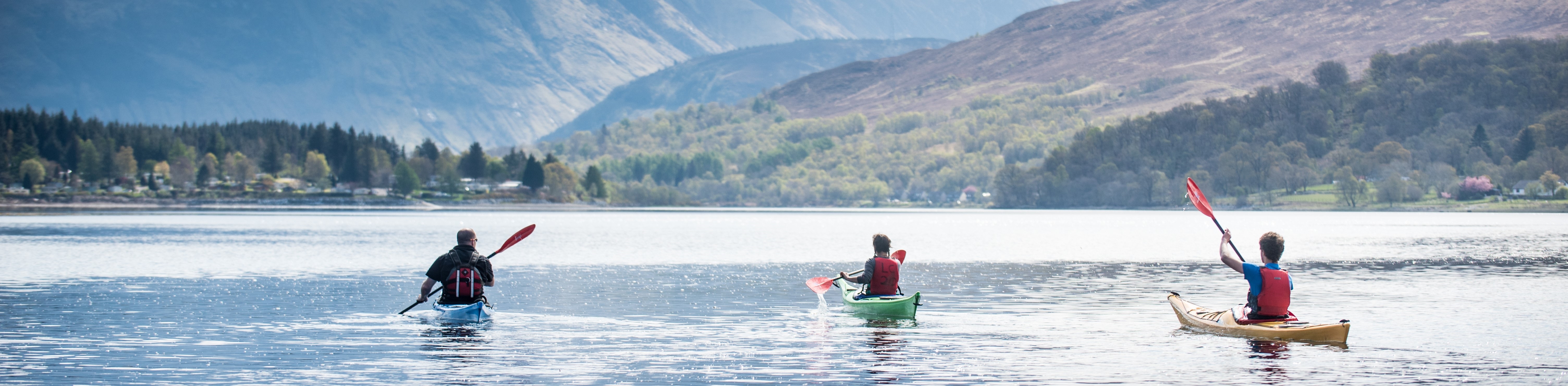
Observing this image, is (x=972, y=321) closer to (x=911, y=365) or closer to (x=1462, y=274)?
(x=911, y=365)

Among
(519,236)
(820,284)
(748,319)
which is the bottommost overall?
(748,319)

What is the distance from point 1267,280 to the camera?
25.2m

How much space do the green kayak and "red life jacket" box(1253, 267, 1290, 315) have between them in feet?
23.9

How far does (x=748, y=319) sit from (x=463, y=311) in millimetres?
6572

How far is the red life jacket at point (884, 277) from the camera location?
3066 cm

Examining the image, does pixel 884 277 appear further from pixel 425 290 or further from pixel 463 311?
pixel 425 290

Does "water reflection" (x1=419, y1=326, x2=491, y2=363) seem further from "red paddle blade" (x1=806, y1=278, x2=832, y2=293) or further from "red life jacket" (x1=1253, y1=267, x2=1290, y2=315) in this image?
A: "red life jacket" (x1=1253, y1=267, x2=1290, y2=315)

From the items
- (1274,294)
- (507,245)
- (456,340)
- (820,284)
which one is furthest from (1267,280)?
(507,245)

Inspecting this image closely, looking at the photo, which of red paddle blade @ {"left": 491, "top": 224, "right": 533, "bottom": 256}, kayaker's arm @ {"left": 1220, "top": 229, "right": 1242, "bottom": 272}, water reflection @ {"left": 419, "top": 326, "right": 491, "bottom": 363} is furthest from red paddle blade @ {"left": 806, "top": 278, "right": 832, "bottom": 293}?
kayaker's arm @ {"left": 1220, "top": 229, "right": 1242, "bottom": 272}

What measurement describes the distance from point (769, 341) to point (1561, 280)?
31.6 m

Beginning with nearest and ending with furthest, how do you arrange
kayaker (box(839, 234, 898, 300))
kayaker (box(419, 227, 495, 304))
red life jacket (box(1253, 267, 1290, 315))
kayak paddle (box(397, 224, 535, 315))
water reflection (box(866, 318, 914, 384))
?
1. water reflection (box(866, 318, 914, 384))
2. red life jacket (box(1253, 267, 1290, 315))
3. kayaker (box(419, 227, 495, 304))
4. kayak paddle (box(397, 224, 535, 315))
5. kayaker (box(839, 234, 898, 300))

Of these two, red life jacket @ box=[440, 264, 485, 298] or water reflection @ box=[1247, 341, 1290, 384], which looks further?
red life jacket @ box=[440, 264, 485, 298]

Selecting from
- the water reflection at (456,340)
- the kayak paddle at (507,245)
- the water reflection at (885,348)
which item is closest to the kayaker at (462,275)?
the kayak paddle at (507,245)

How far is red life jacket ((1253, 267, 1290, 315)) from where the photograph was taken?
25094 millimetres
